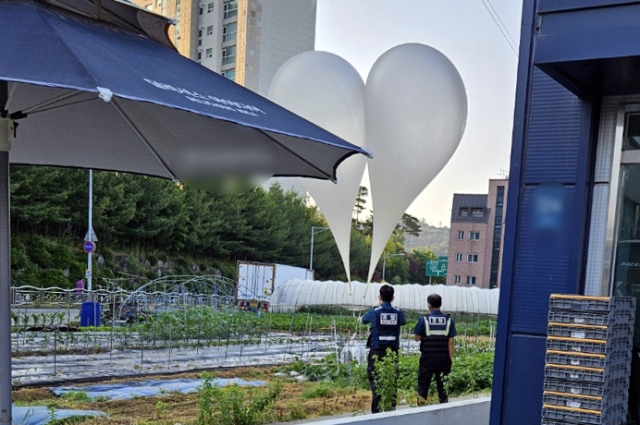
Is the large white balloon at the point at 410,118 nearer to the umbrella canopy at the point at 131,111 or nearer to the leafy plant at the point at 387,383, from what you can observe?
the leafy plant at the point at 387,383

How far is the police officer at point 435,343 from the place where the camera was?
29.6 feet

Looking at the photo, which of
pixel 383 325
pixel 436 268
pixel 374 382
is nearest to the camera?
pixel 374 382

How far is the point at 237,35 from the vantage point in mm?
78688

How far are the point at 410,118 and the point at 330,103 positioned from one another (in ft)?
4.64

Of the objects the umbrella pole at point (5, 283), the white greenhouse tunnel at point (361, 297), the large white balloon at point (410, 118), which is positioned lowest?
the white greenhouse tunnel at point (361, 297)

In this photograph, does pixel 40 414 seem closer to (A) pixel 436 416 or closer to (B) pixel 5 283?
(A) pixel 436 416

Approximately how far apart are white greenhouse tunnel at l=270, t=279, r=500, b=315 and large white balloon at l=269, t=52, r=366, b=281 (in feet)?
90.7

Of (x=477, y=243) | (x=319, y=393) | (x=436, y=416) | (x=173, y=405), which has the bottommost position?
(x=173, y=405)

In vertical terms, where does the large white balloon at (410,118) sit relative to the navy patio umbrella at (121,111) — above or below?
above

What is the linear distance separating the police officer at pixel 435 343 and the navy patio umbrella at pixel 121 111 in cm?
428

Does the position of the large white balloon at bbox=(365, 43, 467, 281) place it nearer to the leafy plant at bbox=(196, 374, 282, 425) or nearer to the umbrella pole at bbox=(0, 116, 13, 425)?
the leafy plant at bbox=(196, 374, 282, 425)

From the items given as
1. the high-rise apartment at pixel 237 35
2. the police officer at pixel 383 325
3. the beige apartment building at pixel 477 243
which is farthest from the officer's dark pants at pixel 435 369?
the beige apartment building at pixel 477 243

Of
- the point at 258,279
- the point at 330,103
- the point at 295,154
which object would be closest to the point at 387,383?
the point at 295,154

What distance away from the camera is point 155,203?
173 feet
